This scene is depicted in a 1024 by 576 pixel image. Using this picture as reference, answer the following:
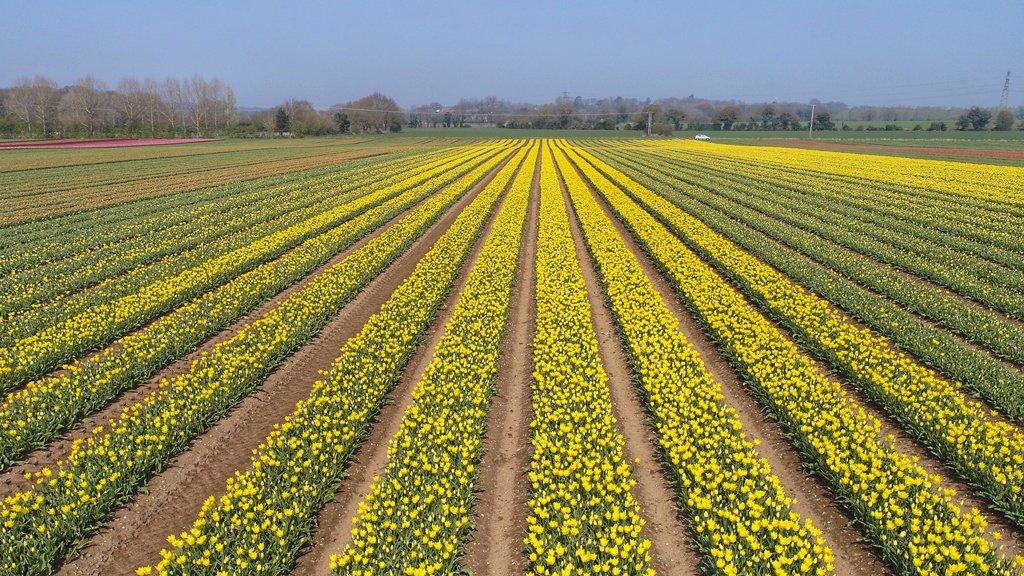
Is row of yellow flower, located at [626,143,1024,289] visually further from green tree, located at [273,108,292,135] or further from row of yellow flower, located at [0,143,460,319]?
green tree, located at [273,108,292,135]

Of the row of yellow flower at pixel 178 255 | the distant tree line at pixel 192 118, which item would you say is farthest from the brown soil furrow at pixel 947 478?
the distant tree line at pixel 192 118

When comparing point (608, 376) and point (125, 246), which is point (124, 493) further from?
point (125, 246)

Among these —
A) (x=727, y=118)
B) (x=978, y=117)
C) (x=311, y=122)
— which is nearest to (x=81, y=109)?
(x=311, y=122)

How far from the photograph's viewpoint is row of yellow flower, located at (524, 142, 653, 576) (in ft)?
Result: 19.9

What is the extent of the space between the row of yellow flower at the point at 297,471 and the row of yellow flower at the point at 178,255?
778cm

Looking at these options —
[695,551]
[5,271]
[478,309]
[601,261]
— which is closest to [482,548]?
[695,551]

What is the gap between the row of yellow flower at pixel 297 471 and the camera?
20.0 ft

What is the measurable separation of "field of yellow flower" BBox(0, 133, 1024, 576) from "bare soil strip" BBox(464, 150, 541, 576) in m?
0.05

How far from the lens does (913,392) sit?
9266mm

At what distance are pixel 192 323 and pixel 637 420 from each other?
10.2m

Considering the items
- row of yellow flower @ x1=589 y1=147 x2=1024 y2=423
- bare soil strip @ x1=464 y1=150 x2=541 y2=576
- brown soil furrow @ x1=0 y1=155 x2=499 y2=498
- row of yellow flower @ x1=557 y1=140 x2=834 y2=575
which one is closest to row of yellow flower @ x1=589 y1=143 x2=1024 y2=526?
row of yellow flower @ x1=589 y1=147 x2=1024 y2=423

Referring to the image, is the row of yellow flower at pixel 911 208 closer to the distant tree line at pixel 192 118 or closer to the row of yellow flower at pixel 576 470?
the row of yellow flower at pixel 576 470

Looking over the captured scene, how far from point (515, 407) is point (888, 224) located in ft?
71.0

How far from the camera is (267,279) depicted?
1619 cm
